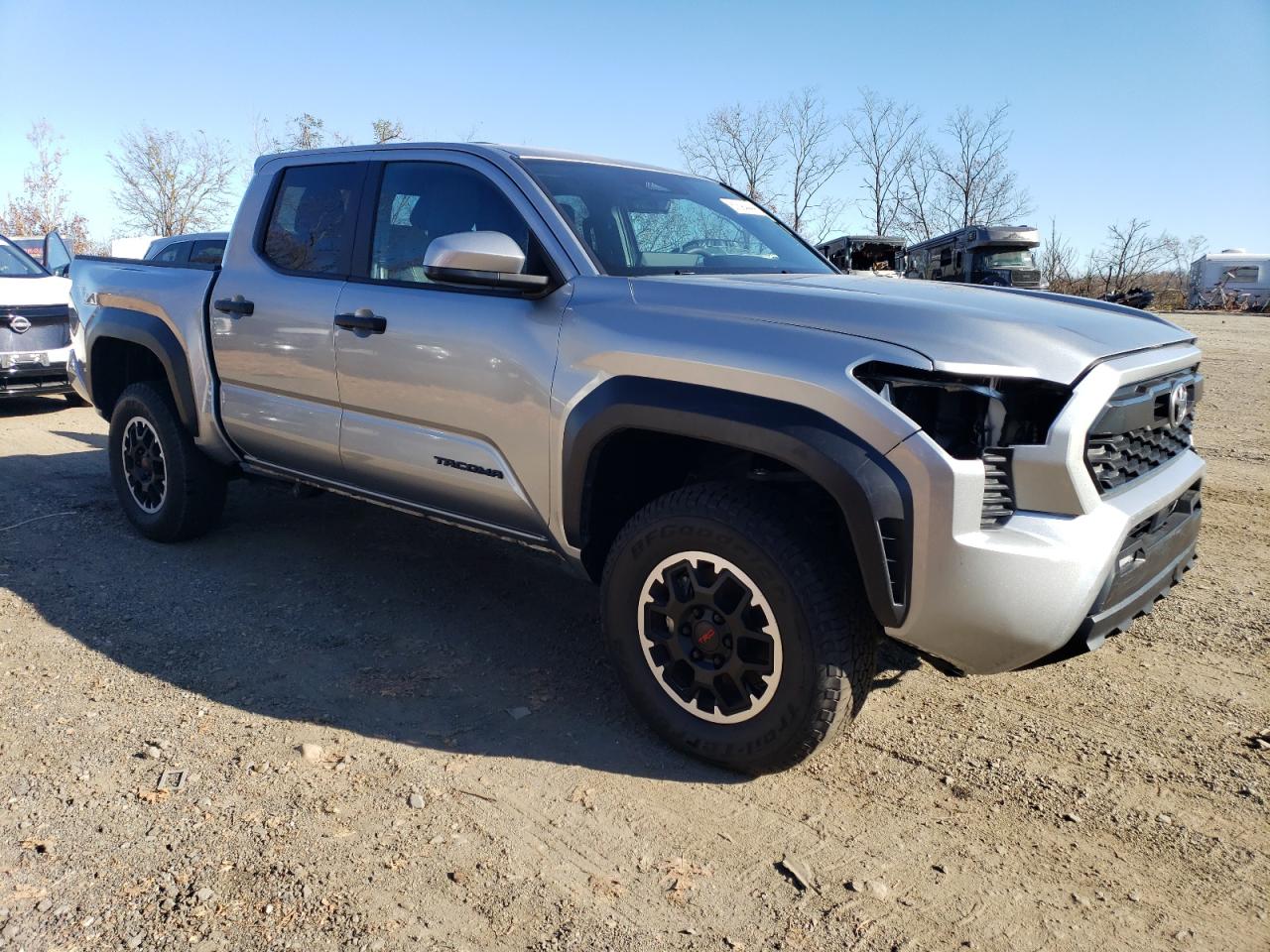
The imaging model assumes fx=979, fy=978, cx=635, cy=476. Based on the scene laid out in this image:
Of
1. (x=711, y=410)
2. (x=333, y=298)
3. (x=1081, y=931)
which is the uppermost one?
(x=333, y=298)

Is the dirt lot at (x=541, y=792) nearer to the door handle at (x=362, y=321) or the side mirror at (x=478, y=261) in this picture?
the door handle at (x=362, y=321)

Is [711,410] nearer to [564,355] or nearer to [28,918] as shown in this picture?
[564,355]

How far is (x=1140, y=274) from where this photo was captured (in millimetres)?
36344

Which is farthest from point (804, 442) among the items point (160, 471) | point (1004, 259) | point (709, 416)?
point (1004, 259)

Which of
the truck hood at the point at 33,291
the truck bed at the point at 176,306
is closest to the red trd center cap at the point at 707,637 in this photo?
the truck bed at the point at 176,306

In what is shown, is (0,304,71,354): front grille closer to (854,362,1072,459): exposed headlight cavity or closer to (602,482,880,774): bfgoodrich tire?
(602,482,880,774): bfgoodrich tire

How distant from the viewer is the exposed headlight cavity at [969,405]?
257 centimetres

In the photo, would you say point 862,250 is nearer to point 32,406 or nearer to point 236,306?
point 32,406

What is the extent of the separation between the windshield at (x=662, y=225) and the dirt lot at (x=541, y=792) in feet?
5.33

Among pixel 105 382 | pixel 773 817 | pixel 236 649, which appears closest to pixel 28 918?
pixel 236 649

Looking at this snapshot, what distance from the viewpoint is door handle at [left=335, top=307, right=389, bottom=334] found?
3842 millimetres

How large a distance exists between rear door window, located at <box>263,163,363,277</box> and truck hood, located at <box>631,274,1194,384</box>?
1.60m

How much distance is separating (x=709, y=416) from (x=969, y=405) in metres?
0.73

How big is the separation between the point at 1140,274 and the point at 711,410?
3893 cm
